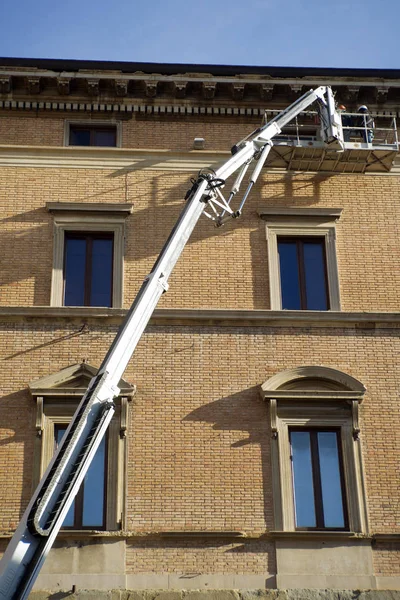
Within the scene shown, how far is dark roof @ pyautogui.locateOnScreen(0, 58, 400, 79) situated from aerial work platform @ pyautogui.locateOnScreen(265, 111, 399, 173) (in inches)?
38.9

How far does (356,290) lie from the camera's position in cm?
1998

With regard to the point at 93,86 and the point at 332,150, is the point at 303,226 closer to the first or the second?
the point at 332,150

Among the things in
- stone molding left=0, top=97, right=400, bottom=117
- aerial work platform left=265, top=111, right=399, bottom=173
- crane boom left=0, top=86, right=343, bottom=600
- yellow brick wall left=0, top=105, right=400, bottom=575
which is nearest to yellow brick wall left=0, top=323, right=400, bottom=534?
yellow brick wall left=0, top=105, right=400, bottom=575

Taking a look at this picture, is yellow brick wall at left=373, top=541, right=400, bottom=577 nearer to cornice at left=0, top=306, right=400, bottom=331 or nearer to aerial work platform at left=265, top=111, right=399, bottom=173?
cornice at left=0, top=306, right=400, bottom=331

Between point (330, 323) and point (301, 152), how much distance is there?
12.4ft

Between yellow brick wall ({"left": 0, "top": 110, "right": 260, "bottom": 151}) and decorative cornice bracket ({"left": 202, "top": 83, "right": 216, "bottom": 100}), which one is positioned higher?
decorative cornice bracket ({"left": 202, "top": 83, "right": 216, "bottom": 100})

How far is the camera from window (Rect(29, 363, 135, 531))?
57.0 ft

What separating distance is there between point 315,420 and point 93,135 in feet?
26.6

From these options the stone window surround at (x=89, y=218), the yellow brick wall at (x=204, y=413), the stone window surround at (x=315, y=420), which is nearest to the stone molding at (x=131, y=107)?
the stone window surround at (x=89, y=218)

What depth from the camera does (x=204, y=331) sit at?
63.0 ft

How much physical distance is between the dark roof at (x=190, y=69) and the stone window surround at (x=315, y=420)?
7.08 meters

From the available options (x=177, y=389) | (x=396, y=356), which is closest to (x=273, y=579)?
(x=177, y=389)

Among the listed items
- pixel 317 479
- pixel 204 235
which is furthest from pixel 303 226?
pixel 317 479

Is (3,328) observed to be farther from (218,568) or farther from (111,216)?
(218,568)
